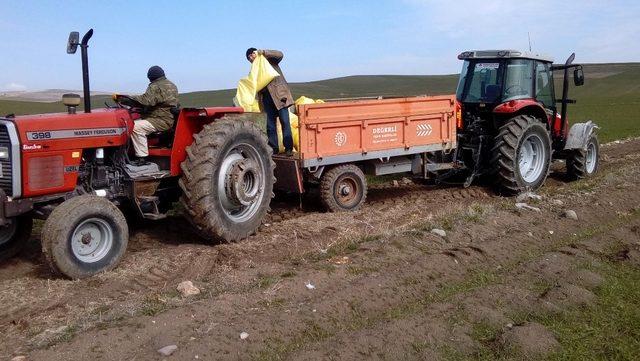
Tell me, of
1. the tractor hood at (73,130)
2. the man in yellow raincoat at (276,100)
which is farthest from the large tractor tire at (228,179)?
the man in yellow raincoat at (276,100)

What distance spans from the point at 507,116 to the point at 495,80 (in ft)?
1.93

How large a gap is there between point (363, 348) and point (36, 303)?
102 inches

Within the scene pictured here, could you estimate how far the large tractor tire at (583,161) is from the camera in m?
10.8

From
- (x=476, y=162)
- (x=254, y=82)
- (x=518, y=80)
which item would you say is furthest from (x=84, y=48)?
(x=518, y=80)

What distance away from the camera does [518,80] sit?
9.82 m

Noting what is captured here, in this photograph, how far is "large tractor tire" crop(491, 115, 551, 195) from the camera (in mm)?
9414

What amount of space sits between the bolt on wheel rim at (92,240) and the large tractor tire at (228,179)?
93 cm

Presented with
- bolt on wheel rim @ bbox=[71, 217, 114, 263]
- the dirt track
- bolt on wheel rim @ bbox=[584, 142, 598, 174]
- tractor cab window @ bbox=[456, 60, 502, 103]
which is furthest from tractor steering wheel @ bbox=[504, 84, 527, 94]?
bolt on wheel rim @ bbox=[71, 217, 114, 263]

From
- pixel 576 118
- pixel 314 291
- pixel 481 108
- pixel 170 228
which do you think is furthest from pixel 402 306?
pixel 576 118

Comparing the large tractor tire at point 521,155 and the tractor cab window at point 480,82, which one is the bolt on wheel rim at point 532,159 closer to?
the large tractor tire at point 521,155

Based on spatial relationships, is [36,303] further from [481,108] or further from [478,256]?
[481,108]

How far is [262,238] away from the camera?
6.89 meters

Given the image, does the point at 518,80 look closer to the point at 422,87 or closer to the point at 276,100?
the point at 276,100

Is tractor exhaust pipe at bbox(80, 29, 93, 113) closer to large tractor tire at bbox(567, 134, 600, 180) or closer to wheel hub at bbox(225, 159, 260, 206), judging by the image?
wheel hub at bbox(225, 159, 260, 206)
